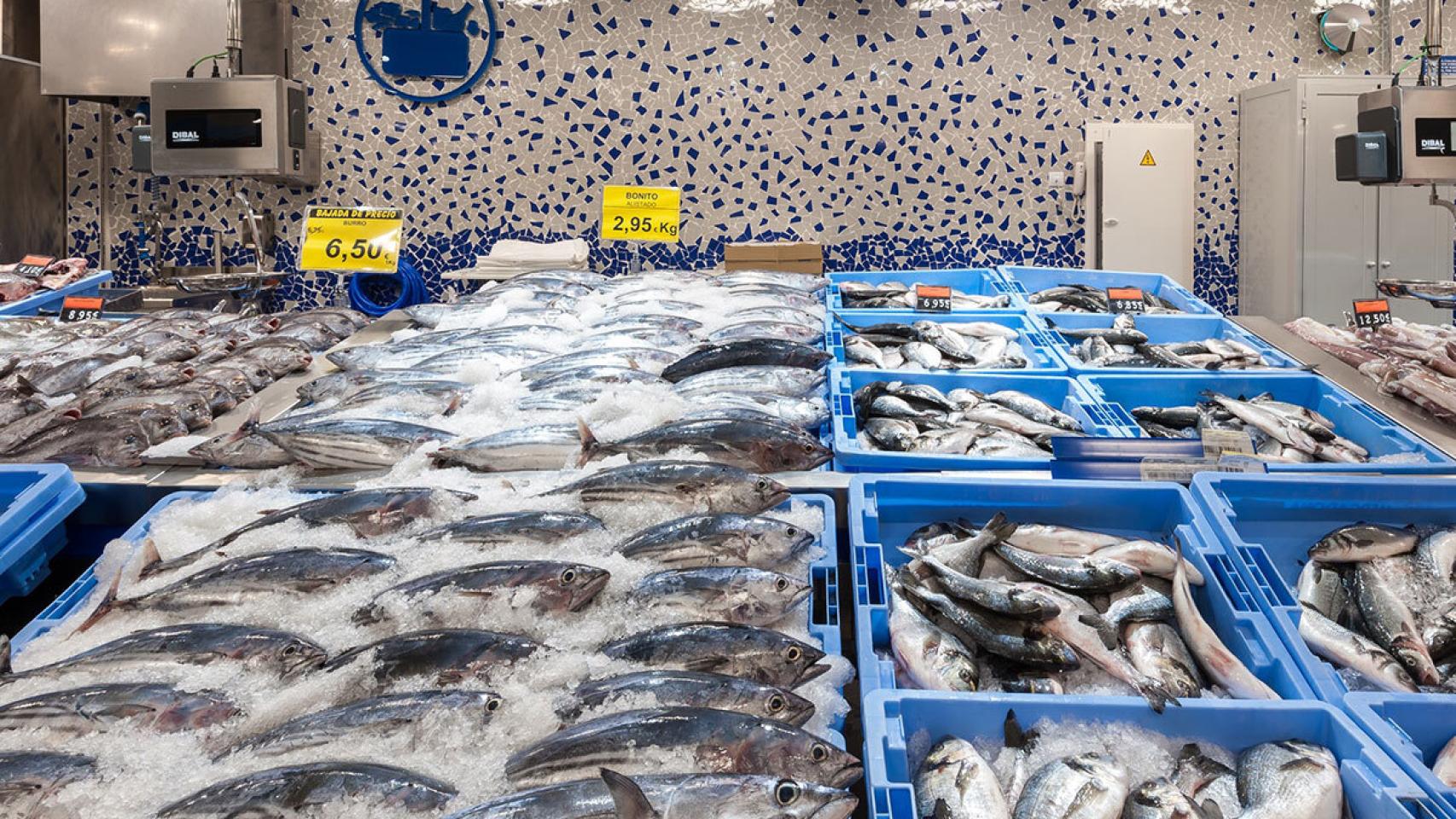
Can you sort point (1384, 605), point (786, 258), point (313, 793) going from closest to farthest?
point (313, 793), point (1384, 605), point (786, 258)

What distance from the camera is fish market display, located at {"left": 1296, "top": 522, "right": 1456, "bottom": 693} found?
5.69 feet

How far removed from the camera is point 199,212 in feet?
23.3

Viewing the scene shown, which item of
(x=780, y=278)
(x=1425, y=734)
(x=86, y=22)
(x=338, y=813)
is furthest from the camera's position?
(x=86, y=22)

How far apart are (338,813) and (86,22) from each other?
21.7 feet

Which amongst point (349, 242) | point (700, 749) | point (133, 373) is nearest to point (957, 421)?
point (700, 749)

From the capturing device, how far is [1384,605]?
1.86 m

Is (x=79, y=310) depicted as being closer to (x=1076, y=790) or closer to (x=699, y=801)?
(x=699, y=801)

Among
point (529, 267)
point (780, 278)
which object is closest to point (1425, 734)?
point (780, 278)

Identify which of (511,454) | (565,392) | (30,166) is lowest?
(511,454)

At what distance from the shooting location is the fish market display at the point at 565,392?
2441mm

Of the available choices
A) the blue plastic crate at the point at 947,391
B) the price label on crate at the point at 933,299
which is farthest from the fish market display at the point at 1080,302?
the blue plastic crate at the point at 947,391

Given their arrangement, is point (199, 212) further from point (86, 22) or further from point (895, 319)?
point (895, 319)

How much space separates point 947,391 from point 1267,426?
842 mm

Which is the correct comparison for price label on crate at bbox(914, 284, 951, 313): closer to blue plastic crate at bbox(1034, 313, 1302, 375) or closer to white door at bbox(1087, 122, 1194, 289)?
blue plastic crate at bbox(1034, 313, 1302, 375)
